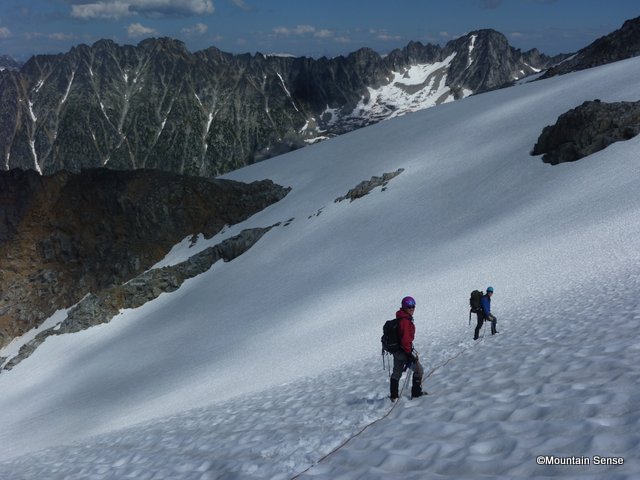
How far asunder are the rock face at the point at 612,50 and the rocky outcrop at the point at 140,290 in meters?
83.7

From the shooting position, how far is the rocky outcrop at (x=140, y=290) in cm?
5522

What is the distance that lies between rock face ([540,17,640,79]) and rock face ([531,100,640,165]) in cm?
6904

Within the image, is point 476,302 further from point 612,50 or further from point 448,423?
point 612,50

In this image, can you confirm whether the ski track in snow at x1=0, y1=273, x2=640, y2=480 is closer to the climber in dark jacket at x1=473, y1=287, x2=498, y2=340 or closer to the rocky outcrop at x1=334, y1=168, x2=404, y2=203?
the climber in dark jacket at x1=473, y1=287, x2=498, y2=340

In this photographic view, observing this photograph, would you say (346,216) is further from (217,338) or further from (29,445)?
(29,445)

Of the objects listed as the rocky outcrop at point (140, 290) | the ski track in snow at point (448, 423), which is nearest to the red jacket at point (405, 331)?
the ski track in snow at point (448, 423)

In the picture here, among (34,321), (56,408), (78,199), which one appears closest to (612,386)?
(56,408)

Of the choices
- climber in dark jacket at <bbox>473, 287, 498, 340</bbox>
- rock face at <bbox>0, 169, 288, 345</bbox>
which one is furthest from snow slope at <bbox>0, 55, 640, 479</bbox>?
rock face at <bbox>0, 169, 288, 345</bbox>

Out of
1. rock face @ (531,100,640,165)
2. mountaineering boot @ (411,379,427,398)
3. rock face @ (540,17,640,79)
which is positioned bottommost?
mountaineering boot @ (411,379,427,398)

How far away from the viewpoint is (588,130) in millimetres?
40344

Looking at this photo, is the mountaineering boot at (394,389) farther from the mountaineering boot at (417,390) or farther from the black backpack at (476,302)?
the black backpack at (476,302)

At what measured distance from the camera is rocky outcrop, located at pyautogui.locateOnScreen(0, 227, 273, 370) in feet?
181

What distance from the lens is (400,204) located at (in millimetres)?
47969

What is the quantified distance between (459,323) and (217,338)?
64.2 ft
